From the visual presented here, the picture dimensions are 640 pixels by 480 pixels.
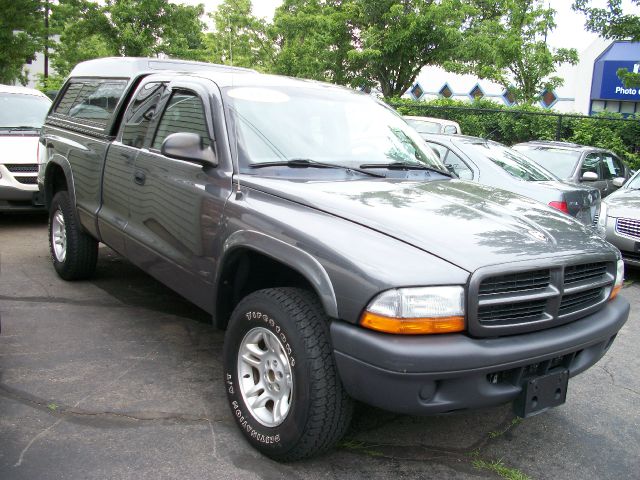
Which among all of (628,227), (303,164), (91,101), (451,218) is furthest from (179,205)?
(628,227)

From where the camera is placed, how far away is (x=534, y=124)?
52.5 feet

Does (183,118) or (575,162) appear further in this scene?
(575,162)

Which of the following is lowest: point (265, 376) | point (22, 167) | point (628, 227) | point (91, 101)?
point (265, 376)

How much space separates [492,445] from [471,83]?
28409mm

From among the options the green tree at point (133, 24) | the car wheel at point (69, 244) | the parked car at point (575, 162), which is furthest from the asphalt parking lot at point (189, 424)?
the green tree at point (133, 24)

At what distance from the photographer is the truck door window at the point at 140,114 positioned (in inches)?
173

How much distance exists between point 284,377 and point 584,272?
4.94 ft

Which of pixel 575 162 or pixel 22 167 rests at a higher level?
pixel 575 162

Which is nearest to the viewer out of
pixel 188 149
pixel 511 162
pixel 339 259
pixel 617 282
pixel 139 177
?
pixel 339 259

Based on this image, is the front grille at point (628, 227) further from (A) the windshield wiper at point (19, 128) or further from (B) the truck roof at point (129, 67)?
(A) the windshield wiper at point (19, 128)

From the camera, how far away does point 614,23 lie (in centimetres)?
1235

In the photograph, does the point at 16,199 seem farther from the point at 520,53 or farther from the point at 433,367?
the point at 520,53

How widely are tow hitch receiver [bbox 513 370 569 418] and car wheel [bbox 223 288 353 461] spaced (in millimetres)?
741

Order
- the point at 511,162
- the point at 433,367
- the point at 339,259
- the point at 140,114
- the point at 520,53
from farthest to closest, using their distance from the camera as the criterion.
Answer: the point at 520,53 → the point at 511,162 → the point at 140,114 → the point at 339,259 → the point at 433,367
